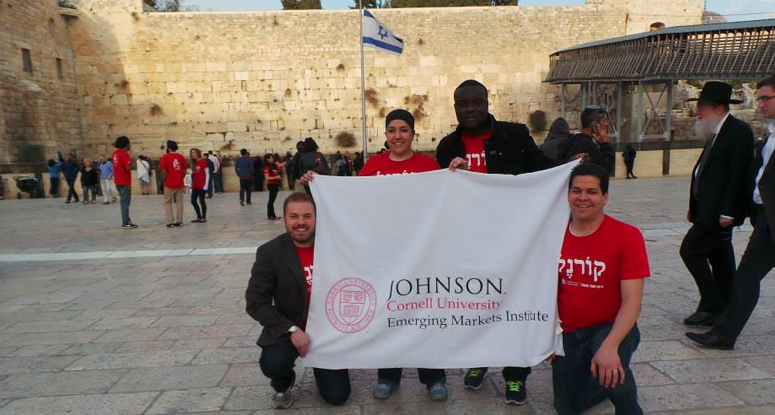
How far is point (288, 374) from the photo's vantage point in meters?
2.73

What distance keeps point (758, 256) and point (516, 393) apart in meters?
1.90

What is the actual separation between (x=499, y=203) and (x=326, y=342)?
1201 mm

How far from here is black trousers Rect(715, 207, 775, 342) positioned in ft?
10.6

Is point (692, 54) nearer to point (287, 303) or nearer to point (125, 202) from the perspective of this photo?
point (125, 202)

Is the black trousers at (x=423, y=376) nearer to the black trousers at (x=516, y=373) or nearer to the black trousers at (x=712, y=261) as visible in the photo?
the black trousers at (x=516, y=373)

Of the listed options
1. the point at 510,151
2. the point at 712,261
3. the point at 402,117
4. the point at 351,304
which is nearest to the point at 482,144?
the point at 510,151

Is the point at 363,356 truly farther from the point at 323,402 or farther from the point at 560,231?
the point at 560,231

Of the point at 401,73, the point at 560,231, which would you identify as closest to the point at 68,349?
the point at 560,231

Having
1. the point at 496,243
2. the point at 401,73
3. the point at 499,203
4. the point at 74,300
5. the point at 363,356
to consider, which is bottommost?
the point at 74,300

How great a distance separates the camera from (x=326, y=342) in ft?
8.95

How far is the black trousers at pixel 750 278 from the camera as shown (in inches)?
127

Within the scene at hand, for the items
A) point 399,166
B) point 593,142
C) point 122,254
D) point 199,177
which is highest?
point 593,142

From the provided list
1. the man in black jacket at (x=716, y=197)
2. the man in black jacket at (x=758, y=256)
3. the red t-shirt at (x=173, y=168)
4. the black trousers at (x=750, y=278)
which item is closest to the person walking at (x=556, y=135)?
the man in black jacket at (x=716, y=197)

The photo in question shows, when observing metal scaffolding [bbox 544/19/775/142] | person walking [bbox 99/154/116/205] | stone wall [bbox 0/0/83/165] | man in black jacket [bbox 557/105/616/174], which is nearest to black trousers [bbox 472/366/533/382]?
man in black jacket [bbox 557/105/616/174]
